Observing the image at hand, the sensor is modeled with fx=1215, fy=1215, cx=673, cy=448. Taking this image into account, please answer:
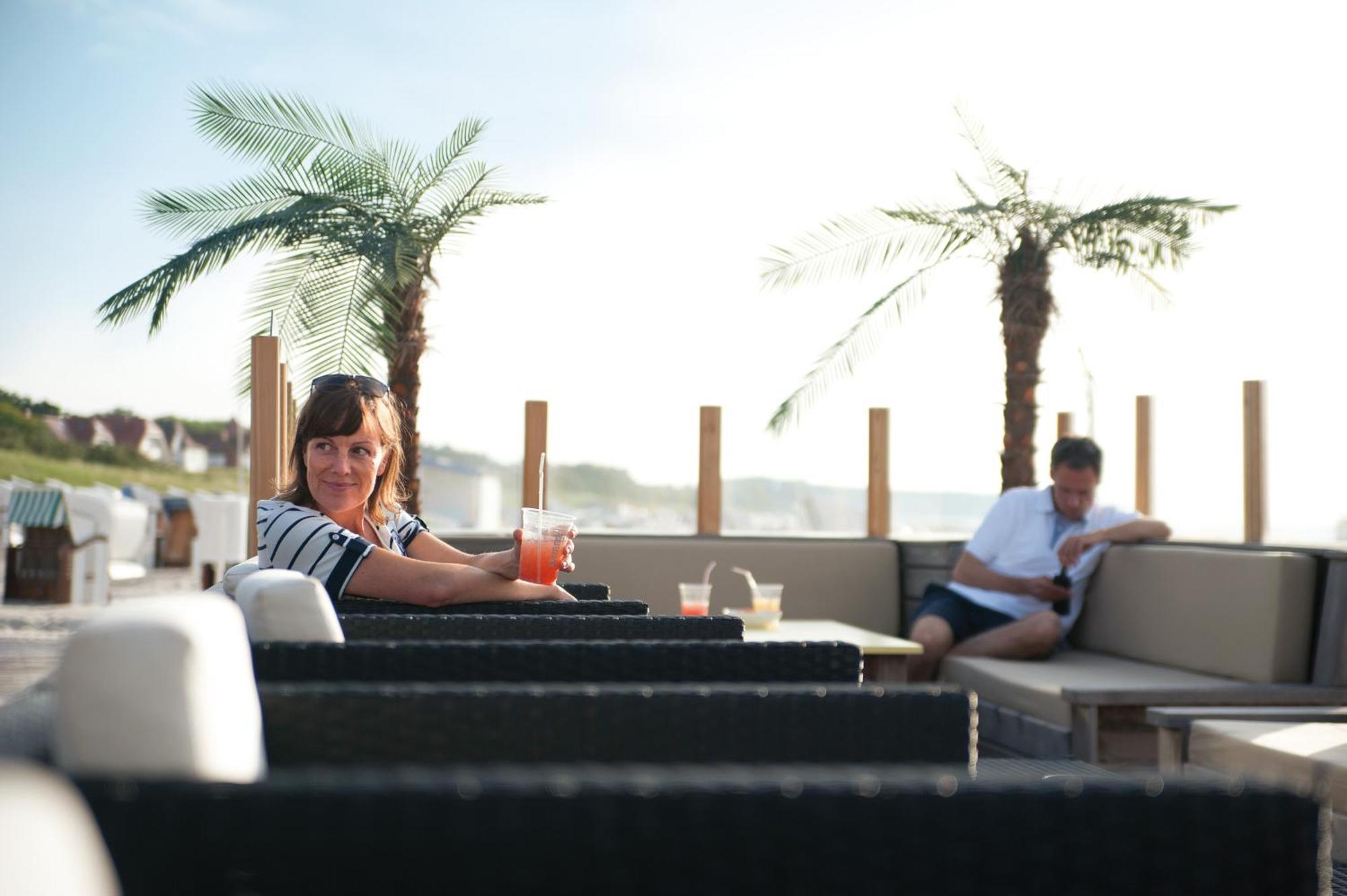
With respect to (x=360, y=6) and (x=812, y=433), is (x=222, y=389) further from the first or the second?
(x=360, y=6)

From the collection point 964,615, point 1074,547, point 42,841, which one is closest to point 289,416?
point 964,615

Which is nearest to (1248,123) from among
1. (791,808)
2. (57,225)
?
(791,808)

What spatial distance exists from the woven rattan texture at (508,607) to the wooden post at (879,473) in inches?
133

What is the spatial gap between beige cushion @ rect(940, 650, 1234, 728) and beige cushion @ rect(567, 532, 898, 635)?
82 centimetres

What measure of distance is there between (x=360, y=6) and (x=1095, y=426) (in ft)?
32.1

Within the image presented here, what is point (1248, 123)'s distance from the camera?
35.8 ft

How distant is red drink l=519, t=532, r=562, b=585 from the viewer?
2.31 metres

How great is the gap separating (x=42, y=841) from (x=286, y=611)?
3.19 feet

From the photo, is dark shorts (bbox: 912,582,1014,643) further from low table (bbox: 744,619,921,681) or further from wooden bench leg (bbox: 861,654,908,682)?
wooden bench leg (bbox: 861,654,908,682)

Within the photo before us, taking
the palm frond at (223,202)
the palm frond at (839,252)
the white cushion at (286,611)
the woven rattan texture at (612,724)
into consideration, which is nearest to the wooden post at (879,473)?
the palm frond at (839,252)

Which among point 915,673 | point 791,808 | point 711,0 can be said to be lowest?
point 915,673

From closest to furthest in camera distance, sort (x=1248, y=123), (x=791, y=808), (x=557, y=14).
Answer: (x=791, y=808) → (x=1248, y=123) → (x=557, y=14)

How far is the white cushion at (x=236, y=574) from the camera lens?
1.95 m

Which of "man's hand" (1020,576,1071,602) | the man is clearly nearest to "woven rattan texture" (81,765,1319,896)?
the man
